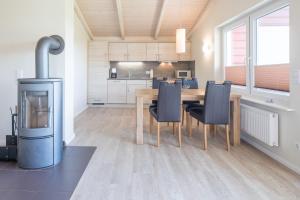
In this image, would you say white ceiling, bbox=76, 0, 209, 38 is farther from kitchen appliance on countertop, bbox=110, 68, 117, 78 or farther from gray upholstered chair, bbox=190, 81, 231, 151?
gray upholstered chair, bbox=190, 81, 231, 151

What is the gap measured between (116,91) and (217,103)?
16.7ft

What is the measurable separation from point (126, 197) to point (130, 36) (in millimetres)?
6897

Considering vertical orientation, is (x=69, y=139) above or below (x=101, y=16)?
below

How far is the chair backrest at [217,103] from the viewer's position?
153 inches

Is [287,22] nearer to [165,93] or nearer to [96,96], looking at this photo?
[165,93]

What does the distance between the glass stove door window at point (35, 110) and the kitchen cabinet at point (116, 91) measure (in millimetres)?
5322

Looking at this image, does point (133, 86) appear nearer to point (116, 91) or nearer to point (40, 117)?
point (116, 91)

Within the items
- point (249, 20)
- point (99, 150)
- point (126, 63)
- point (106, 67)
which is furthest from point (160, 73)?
point (99, 150)

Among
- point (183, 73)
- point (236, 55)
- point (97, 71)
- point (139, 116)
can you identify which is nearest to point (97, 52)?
point (97, 71)

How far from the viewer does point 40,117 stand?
10.6 ft

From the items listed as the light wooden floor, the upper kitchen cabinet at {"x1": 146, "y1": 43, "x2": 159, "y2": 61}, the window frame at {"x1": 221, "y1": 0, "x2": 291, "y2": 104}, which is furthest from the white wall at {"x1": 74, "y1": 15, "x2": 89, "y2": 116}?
the window frame at {"x1": 221, "y1": 0, "x2": 291, "y2": 104}

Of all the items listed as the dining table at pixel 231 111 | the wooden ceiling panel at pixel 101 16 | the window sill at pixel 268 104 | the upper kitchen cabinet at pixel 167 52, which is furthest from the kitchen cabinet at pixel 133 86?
the window sill at pixel 268 104

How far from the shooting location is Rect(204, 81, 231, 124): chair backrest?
12.7ft

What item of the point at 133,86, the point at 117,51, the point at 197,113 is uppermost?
the point at 117,51
